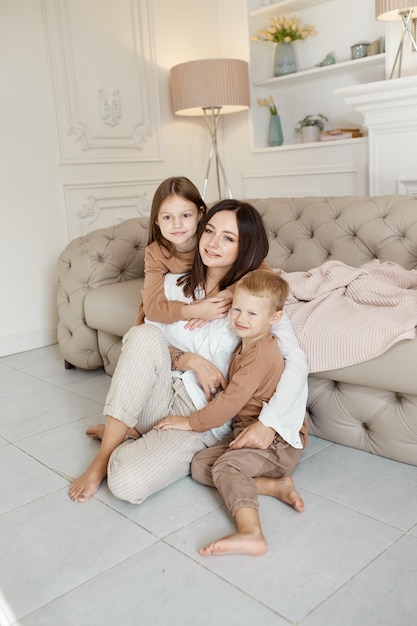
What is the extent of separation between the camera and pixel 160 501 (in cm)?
161

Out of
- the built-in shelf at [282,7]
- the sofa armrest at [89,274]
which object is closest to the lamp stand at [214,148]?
the built-in shelf at [282,7]

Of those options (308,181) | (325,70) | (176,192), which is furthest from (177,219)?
(325,70)

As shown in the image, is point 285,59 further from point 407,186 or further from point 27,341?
point 27,341

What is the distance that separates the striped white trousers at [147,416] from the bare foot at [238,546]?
29 cm

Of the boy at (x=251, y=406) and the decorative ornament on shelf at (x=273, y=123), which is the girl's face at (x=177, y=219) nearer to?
the boy at (x=251, y=406)

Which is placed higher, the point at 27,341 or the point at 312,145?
the point at 312,145

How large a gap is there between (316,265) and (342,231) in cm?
17

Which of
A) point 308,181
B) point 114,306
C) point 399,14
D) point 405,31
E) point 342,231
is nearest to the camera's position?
point 342,231

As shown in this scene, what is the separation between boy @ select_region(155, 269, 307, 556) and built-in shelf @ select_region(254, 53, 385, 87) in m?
2.29

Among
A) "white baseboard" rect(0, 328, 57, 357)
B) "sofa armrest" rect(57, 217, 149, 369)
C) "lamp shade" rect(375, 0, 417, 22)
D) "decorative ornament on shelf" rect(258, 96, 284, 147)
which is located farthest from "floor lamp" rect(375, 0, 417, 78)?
"white baseboard" rect(0, 328, 57, 357)

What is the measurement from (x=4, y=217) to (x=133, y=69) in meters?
1.27

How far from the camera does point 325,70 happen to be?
3.60 meters

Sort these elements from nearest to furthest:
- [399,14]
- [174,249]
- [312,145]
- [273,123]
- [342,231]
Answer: [174,249], [342,231], [399,14], [312,145], [273,123]

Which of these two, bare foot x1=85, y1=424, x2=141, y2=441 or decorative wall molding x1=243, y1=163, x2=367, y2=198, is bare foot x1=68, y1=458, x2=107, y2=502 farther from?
decorative wall molding x1=243, y1=163, x2=367, y2=198
